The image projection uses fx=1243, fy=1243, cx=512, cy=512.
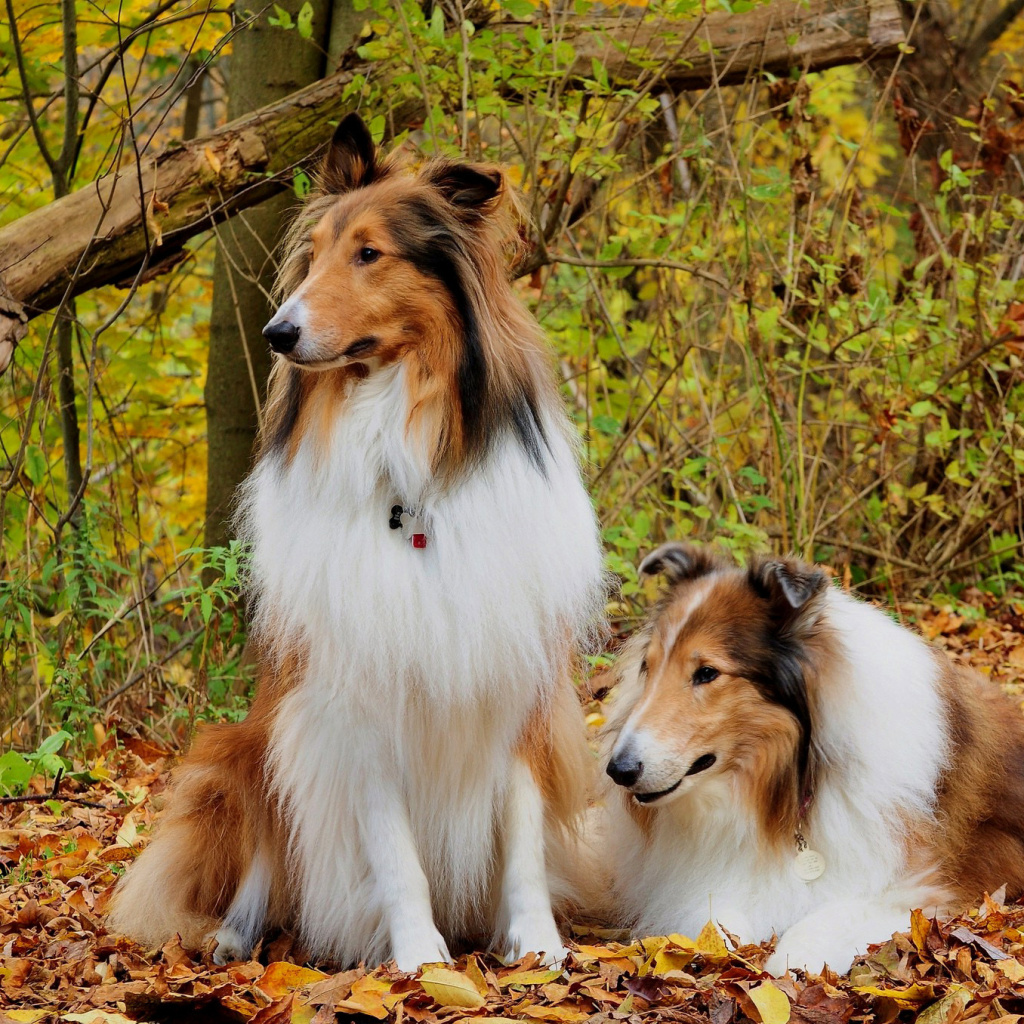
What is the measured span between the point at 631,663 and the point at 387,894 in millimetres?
975

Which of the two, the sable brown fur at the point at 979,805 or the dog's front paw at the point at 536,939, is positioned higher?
the sable brown fur at the point at 979,805

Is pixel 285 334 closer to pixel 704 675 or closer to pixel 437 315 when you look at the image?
pixel 437 315

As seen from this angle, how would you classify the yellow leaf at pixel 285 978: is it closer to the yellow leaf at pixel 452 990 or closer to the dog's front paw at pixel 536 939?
the yellow leaf at pixel 452 990

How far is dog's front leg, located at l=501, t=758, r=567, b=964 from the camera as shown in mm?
3305

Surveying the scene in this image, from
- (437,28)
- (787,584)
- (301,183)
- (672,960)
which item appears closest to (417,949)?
(672,960)

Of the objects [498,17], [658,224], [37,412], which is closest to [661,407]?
[658,224]

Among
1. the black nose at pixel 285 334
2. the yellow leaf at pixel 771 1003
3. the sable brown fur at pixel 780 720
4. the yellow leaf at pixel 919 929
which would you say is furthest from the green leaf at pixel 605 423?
the yellow leaf at pixel 771 1003

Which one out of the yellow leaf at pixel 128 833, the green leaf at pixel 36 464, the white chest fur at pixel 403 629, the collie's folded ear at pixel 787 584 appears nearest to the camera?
the white chest fur at pixel 403 629

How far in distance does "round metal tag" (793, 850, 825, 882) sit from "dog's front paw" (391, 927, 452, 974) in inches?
38.1

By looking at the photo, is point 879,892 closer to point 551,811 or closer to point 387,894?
point 551,811

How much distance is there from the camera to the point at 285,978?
3.22 metres

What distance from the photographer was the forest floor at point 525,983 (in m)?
2.77

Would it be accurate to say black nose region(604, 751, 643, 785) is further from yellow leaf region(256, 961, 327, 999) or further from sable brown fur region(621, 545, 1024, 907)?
yellow leaf region(256, 961, 327, 999)

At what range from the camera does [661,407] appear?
263 inches
